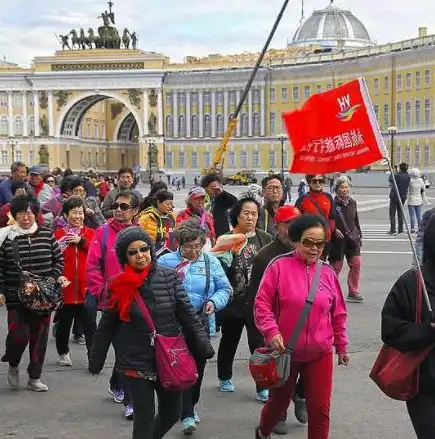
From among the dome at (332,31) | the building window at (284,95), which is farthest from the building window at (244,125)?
the dome at (332,31)

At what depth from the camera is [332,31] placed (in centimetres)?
8206

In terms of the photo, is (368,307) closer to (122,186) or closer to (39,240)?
(122,186)

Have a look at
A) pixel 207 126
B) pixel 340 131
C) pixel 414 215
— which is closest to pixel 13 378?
pixel 340 131

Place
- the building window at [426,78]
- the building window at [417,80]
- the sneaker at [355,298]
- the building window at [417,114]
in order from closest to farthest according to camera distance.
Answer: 1. the sneaker at [355,298]
2. the building window at [426,78]
3. the building window at [417,80]
4. the building window at [417,114]

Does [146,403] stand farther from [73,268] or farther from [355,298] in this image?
[355,298]

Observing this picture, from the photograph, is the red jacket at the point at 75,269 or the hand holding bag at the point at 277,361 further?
the red jacket at the point at 75,269

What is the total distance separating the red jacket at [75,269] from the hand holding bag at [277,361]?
2779mm

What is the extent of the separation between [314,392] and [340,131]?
166 cm

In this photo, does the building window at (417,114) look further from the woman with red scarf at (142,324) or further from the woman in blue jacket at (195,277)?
the woman with red scarf at (142,324)

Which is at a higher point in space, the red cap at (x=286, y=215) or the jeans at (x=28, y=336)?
the red cap at (x=286, y=215)

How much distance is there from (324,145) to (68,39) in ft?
253

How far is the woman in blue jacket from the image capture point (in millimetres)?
5148

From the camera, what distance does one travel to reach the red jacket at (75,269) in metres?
6.73

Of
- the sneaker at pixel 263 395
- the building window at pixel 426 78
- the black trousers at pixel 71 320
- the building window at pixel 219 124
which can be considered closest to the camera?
the sneaker at pixel 263 395
